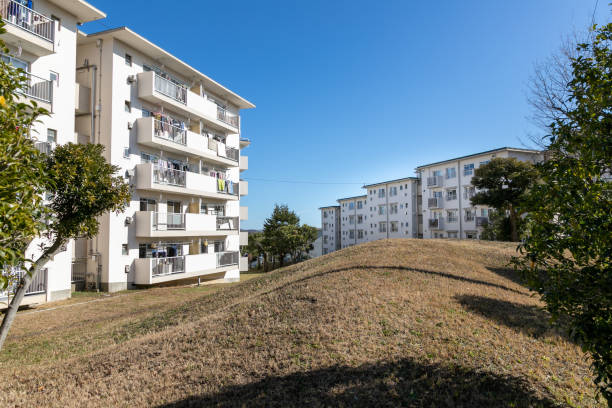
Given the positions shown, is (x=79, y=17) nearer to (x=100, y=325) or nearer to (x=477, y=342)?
(x=100, y=325)

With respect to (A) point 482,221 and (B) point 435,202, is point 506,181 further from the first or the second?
(B) point 435,202

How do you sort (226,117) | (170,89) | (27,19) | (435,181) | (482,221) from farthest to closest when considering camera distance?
(435,181) < (482,221) < (226,117) < (170,89) < (27,19)

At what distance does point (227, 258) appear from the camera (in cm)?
2559

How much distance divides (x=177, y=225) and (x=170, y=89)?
329 inches

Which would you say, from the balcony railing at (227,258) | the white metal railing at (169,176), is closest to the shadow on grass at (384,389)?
the white metal railing at (169,176)

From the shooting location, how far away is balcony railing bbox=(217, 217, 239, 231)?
25.4 m

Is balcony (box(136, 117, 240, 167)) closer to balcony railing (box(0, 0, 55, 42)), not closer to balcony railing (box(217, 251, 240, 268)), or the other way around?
balcony railing (box(0, 0, 55, 42))

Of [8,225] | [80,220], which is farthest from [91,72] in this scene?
[8,225]

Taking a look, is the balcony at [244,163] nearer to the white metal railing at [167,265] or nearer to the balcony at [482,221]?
the white metal railing at [167,265]

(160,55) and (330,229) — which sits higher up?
(160,55)

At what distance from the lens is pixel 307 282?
1037cm

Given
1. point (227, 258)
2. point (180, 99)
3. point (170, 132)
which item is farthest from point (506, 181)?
point (170, 132)

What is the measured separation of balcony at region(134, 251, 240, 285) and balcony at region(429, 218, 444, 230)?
82.9 ft

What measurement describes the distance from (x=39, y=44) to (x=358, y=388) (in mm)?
17164
